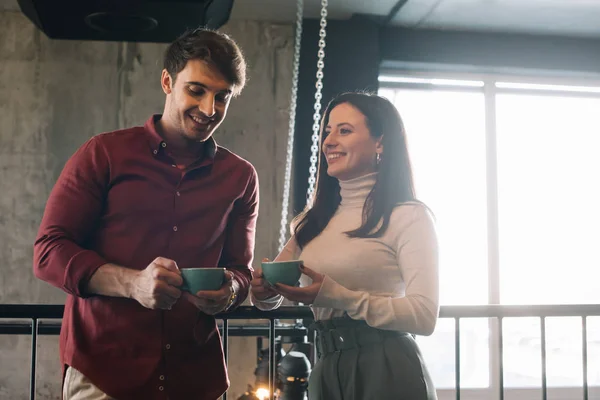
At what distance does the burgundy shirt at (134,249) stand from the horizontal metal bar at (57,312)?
0.41 meters

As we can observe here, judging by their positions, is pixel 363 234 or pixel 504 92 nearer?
pixel 363 234

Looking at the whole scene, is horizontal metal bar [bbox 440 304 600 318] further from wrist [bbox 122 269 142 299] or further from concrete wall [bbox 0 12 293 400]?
concrete wall [bbox 0 12 293 400]

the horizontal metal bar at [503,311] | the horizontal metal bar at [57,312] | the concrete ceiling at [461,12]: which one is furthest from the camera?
the concrete ceiling at [461,12]

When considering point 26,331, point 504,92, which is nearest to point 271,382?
point 26,331

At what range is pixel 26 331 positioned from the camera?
4449 millimetres

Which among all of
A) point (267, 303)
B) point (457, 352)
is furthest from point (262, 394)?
point (267, 303)

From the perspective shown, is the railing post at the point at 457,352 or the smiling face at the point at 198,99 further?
the railing post at the point at 457,352

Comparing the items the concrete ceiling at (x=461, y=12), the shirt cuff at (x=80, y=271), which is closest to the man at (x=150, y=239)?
the shirt cuff at (x=80, y=271)

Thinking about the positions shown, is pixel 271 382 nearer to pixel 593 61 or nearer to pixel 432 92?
pixel 432 92

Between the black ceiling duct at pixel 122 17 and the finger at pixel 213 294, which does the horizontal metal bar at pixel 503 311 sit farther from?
the black ceiling duct at pixel 122 17

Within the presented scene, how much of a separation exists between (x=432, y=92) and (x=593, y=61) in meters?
1.56

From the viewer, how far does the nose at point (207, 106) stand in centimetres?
149

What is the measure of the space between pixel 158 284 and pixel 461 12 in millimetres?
4820

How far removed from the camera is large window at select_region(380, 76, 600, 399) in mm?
6090
